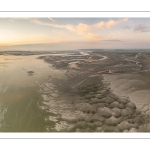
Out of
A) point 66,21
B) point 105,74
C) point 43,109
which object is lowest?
point 43,109

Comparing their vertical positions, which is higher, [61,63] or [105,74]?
[61,63]

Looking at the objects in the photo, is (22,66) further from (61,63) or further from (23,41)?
(61,63)

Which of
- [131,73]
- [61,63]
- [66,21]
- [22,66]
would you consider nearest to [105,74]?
[131,73]
